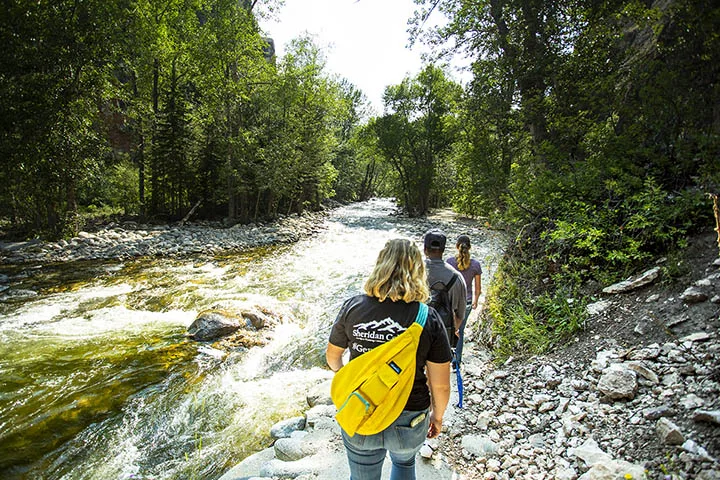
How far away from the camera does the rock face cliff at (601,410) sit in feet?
7.84

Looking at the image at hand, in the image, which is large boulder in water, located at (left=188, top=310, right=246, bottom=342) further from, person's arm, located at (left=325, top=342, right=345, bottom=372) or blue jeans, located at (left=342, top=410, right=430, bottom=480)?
blue jeans, located at (left=342, top=410, right=430, bottom=480)

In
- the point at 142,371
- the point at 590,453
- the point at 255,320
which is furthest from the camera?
the point at 255,320

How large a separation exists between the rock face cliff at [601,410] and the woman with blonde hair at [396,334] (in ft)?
4.23

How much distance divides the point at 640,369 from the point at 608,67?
19.4 feet

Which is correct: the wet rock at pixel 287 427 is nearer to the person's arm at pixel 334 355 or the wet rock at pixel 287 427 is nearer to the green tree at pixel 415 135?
the person's arm at pixel 334 355

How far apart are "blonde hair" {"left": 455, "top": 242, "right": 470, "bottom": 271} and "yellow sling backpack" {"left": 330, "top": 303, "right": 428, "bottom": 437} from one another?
10.3 ft

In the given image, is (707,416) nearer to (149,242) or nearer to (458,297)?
(458,297)

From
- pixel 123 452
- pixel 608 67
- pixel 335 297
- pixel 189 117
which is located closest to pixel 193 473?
pixel 123 452

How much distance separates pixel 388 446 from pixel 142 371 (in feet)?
17.6

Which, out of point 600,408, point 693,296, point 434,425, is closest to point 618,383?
point 600,408

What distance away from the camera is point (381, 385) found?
181 cm

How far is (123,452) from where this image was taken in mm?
4020

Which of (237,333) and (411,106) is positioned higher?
(411,106)

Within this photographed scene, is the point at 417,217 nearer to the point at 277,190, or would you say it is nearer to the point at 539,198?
the point at 277,190
